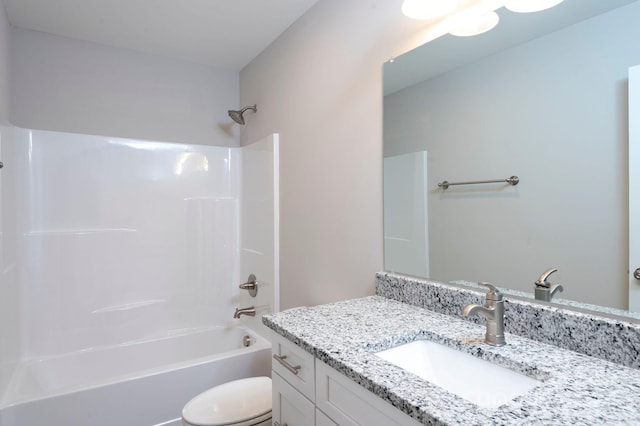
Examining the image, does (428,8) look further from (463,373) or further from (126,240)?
(126,240)

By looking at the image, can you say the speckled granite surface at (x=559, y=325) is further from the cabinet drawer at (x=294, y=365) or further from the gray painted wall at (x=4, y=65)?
the gray painted wall at (x=4, y=65)

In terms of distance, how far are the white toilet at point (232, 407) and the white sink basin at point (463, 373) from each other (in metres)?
0.73

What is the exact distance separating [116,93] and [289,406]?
2.47 metres

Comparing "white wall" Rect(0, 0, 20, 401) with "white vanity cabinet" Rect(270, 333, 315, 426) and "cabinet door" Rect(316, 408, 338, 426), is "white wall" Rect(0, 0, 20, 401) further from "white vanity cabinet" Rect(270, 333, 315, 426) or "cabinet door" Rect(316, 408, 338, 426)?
"cabinet door" Rect(316, 408, 338, 426)

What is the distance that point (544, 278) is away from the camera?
1043mm

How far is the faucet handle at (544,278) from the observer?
1031mm

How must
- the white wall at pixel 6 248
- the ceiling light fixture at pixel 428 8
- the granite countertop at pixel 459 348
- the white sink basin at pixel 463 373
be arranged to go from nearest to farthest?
the granite countertop at pixel 459 348, the white sink basin at pixel 463 373, the ceiling light fixture at pixel 428 8, the white wall at pixel 6 248

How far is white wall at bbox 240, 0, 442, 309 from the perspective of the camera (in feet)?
5.22

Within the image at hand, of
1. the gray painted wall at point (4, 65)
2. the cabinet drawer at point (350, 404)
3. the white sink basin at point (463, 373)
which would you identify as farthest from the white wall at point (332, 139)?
the gray painted wall at point (4, 65)

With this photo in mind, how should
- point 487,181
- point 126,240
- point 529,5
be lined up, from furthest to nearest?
point 126,240
point 487,181
point 529,5

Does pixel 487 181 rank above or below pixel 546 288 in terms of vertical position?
above

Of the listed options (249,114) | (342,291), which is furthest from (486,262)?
(249,114)

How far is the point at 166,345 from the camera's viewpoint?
102 inches

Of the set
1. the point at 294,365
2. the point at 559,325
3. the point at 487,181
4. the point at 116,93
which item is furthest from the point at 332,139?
the point at 116,93
